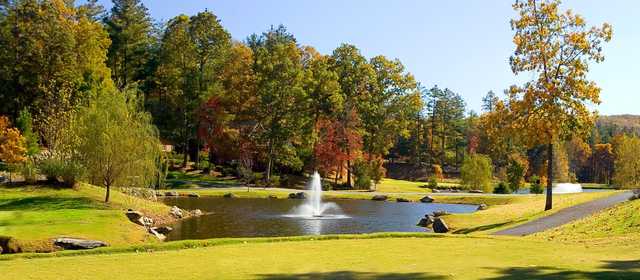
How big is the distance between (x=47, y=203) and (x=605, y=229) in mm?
28941

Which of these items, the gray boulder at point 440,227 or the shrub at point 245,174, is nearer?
the gray boulder at point 440,227

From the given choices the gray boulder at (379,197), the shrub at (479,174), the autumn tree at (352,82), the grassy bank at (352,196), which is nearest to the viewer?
the grassy bank at (352,196)

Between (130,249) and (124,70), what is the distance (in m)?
61.6

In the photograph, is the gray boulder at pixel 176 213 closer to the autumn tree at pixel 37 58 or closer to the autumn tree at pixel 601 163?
the autumn tree at pixel 37 58

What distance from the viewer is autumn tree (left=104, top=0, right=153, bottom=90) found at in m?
71.8

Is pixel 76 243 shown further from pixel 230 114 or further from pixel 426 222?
pixel 230 114

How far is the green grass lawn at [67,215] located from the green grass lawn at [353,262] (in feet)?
30.1

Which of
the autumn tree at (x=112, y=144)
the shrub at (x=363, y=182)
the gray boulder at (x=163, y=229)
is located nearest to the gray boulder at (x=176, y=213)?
the autumn tree at (x=112, y=144)

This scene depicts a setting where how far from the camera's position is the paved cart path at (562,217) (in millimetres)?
24356

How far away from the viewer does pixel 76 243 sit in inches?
866

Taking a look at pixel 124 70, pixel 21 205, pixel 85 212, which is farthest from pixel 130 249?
pixel 124 70

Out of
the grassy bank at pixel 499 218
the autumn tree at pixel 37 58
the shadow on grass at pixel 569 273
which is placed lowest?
the grassy bank at pixel 499 218

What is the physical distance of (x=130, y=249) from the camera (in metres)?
16.8

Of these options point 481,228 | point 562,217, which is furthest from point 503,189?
point 481,228
